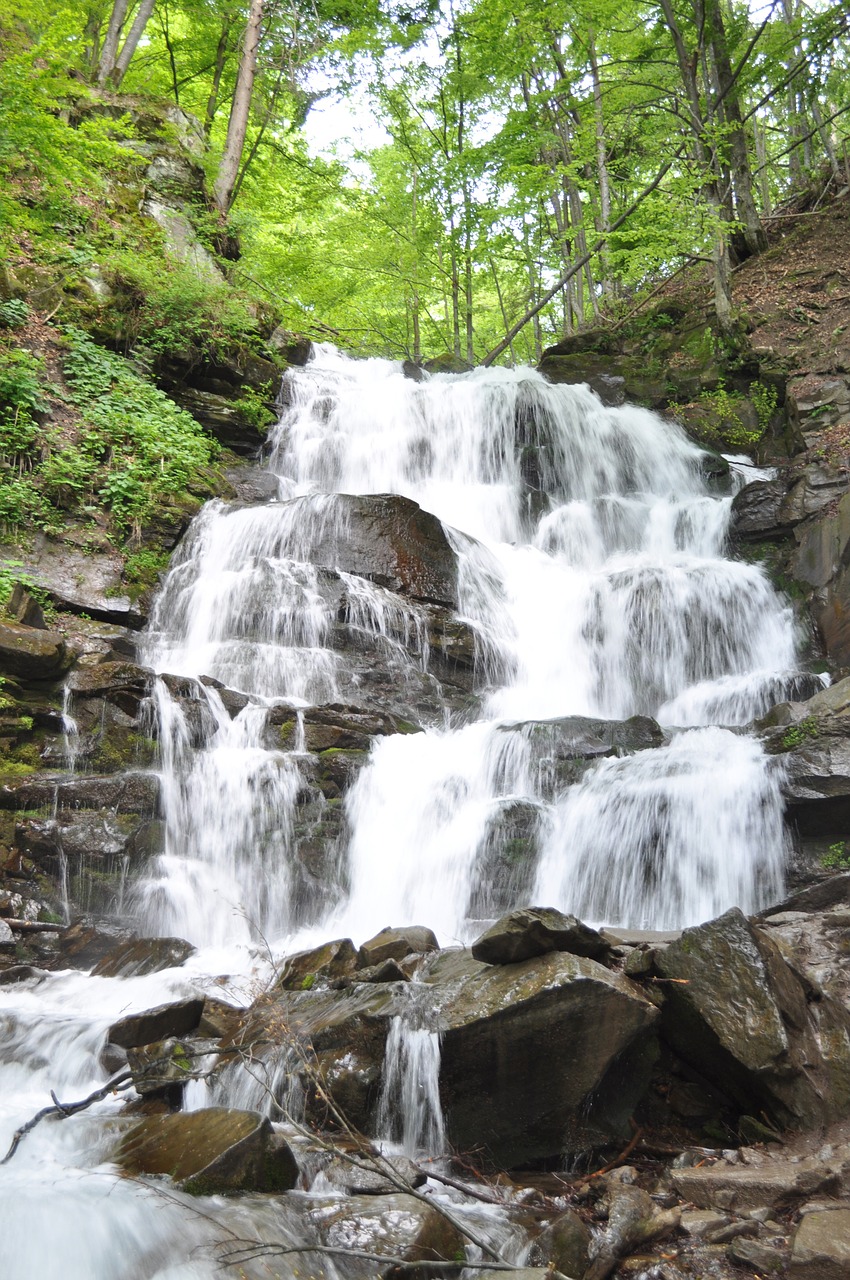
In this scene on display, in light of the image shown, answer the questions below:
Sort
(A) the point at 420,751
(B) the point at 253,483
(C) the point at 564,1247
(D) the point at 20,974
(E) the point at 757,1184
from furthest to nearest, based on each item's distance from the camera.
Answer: (B) the point at 253,483
(A) the point at 420,751
(D) the point at 20,974
(E) the point at 757,1184
(C) the point at 564,1247

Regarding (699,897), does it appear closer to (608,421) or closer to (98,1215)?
(98,1215)

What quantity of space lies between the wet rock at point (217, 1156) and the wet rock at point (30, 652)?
4.76m

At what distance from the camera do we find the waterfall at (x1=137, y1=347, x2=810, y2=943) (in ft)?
22.7

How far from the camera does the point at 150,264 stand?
13.1m

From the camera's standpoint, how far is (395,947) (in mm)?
5383

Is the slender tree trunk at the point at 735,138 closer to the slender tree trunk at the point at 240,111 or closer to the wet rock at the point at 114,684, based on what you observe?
the slender tree trunk at the point at 240,111

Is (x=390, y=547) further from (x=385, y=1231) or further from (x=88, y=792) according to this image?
(x=385, y=1231)

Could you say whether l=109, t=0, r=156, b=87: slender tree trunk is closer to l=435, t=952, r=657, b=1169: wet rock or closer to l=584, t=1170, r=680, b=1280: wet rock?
l=435, t=952, r=657, b=1169: wet rock

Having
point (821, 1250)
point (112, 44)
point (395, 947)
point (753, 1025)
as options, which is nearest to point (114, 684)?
point (395, 947)

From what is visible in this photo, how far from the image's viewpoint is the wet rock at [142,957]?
5.98 meters

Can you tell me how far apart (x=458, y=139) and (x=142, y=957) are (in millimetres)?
19845

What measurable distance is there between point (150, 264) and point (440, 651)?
8.04 metres

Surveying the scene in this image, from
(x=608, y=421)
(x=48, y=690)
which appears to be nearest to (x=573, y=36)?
(x=608, y=421)

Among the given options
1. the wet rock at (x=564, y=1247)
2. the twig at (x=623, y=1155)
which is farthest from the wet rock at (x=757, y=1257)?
the twig at (x=623, y=1155)
